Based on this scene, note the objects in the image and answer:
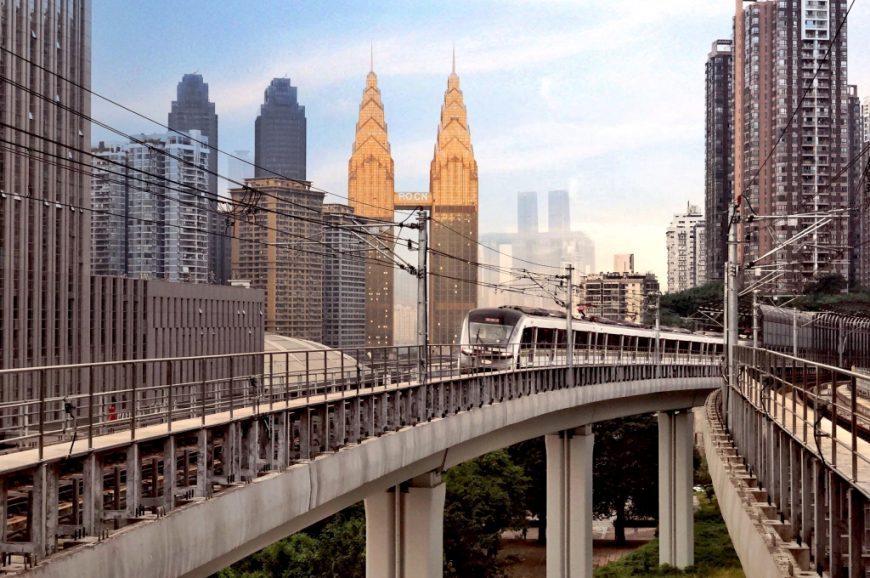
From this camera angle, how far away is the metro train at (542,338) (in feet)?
141

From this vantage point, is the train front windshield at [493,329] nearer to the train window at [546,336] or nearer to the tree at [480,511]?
the train window at [546,336]

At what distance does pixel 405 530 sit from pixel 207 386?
11007 millimetres

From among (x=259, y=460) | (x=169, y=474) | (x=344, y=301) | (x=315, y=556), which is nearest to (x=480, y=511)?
(x=315, y=556)

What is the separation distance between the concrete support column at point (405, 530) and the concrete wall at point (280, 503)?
833mm

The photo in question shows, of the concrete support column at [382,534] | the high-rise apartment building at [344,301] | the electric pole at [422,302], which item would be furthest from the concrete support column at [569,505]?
the high-rise apartment building at [344,301]

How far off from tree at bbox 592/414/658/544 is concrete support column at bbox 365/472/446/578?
37098mm

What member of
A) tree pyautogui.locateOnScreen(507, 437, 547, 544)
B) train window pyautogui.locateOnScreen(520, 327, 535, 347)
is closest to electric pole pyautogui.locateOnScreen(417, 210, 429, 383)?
train window pyautogui.locateOnScreen(520, 327, 535, 347)

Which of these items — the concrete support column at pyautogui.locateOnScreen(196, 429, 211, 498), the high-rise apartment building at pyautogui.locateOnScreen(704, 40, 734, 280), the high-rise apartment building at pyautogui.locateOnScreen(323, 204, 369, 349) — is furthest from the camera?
the high-rise apartment building at pyautogui.locateOnScreen(704, 40, 734, 280)

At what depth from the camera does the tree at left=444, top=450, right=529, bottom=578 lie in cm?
4347

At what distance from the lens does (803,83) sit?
10862cm

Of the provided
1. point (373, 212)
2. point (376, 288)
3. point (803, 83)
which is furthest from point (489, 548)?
point (373, 212)

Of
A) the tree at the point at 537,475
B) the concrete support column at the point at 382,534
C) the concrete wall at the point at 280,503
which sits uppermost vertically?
the concrete wall at the point at 280,503

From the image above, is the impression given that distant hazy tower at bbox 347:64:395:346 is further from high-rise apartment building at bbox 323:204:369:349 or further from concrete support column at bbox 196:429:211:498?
concrete support column at bbox 196:429:211:498

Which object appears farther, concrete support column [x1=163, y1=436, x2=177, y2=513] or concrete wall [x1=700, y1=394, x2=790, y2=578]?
concrete support column [x1=163, y1=436, x2=177, y2=513]
